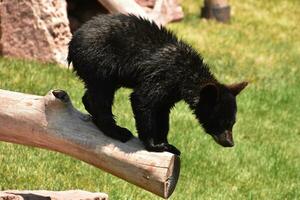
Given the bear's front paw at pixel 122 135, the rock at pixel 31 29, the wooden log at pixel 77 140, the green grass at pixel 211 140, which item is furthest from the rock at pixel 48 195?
the rock at pixel 31 29

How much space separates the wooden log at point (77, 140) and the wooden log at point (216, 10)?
10387 millimetres

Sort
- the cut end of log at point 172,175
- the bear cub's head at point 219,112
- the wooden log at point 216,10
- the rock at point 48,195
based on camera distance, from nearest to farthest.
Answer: the cut end of log at point 172,175 < the bear cub's head at point 219,112 < the rock at point 48,195 < the wooden log at point 216,10

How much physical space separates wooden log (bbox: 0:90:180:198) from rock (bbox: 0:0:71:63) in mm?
5150

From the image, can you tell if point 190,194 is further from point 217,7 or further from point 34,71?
point 217,7

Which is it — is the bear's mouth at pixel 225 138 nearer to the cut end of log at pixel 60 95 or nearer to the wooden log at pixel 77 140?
the wooden log at pixel 77 140

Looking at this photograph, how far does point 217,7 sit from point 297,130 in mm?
5579

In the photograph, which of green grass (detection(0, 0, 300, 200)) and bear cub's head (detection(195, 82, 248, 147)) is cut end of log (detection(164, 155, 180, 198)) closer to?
bear cub's head (detection(195, 82, 248, 147))

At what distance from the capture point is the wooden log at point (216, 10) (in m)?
15.0

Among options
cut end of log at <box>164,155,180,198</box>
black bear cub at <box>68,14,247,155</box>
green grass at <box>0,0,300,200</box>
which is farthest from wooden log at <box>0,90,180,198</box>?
green grass at <box>0,0,300,200</box>

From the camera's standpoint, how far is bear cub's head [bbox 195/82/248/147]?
202 inches

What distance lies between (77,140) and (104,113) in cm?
30

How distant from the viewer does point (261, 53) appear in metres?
13.7

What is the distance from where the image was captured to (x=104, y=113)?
5000 mm

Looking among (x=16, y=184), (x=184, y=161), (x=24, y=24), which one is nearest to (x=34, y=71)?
(x=24, y=24)
